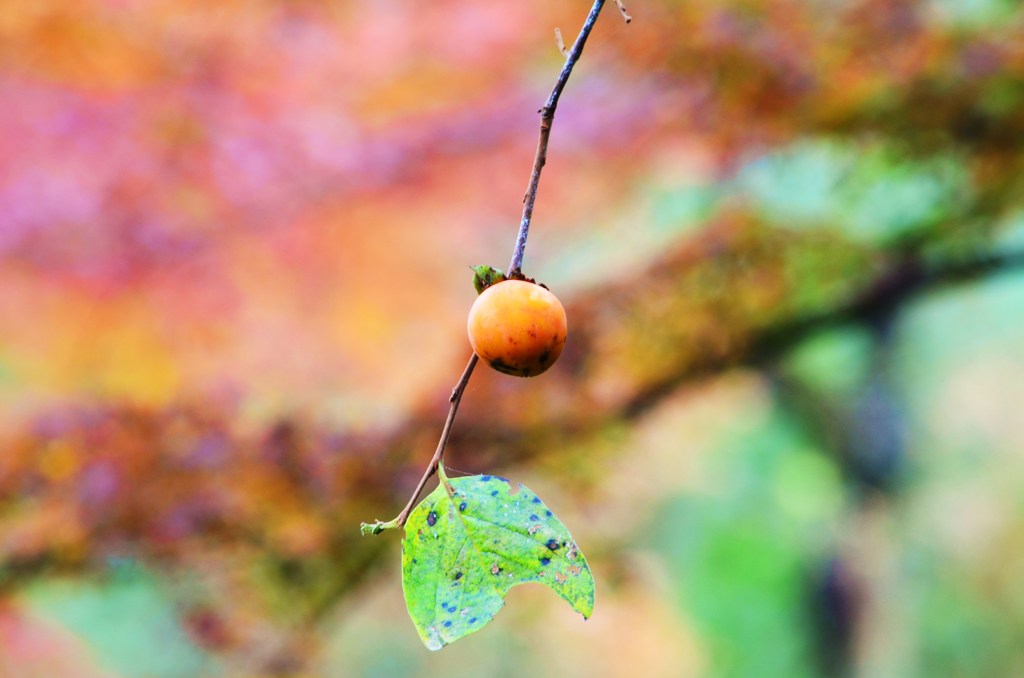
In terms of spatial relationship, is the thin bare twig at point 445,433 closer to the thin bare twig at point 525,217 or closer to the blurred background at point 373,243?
the thin bare twig at point 525,217

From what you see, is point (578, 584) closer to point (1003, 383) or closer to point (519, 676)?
point (519, 676)

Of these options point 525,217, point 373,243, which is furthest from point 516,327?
point 373,243

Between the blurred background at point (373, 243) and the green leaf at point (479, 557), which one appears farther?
the blurred background at point (373, 243)

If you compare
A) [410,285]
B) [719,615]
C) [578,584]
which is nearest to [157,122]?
[410,285]

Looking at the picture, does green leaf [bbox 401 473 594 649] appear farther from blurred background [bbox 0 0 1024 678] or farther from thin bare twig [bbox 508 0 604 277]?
blurred background [bbox 0 0 1024 678]

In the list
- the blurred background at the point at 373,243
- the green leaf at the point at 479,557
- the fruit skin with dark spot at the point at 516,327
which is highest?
the blurred background at the point at 373,243

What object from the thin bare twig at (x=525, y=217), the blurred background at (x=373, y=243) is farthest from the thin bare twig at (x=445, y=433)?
the blurred background at (x=373, y=243)

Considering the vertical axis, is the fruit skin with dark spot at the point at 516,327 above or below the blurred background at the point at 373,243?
below

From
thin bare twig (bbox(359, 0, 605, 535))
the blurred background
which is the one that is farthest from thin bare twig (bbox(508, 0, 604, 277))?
the blurred background
